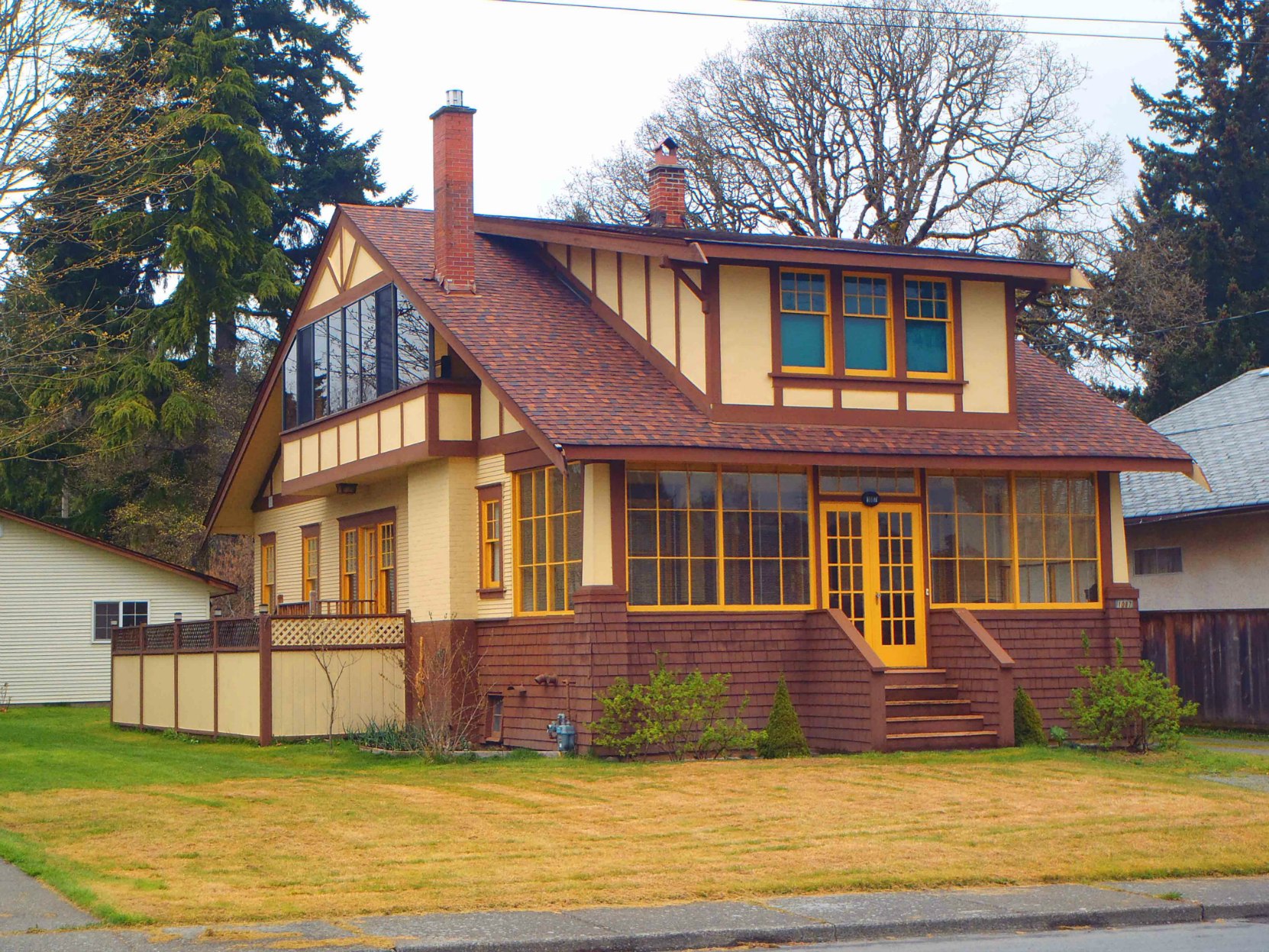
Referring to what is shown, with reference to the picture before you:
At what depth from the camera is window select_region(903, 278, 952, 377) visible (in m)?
21.6

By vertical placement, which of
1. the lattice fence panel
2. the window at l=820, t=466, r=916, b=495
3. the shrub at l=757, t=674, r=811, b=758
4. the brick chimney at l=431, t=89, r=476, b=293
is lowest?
the shrub at l=757, t=674, r=811, b=758

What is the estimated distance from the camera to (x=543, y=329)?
73.4 feet

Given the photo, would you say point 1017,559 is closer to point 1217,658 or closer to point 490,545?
point 1217,658

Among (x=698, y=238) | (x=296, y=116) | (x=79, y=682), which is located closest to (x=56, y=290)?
(x=296, y=116)

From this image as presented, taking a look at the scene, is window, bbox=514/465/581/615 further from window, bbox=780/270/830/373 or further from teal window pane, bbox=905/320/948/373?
teal window pane, bbox=905/320/948/373

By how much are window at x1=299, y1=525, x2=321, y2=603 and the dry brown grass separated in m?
10.8

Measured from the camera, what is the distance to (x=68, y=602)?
36.7 m

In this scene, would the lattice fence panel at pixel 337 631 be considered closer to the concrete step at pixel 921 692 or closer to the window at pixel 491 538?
the window at pixel 491 538

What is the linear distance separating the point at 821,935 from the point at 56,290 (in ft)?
125

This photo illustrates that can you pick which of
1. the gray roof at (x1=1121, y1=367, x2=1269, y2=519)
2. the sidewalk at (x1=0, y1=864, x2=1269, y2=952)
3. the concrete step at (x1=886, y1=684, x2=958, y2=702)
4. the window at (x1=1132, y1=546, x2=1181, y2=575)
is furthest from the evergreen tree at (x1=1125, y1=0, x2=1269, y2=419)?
the sidewalk at (x1=0, y1=864, x2=1269, y2=952)

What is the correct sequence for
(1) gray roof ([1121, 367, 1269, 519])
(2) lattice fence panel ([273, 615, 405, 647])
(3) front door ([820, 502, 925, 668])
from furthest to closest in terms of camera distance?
(1) gray roof ([1121, 367, 1269, 519]) < (2) lattice fence panel ([273, 615, 405, 647]) < (3) front door ([820, 502, 925, 668])

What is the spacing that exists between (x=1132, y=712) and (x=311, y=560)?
14938 millimetres

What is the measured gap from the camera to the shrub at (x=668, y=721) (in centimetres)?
1908

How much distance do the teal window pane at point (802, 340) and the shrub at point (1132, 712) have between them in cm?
547
